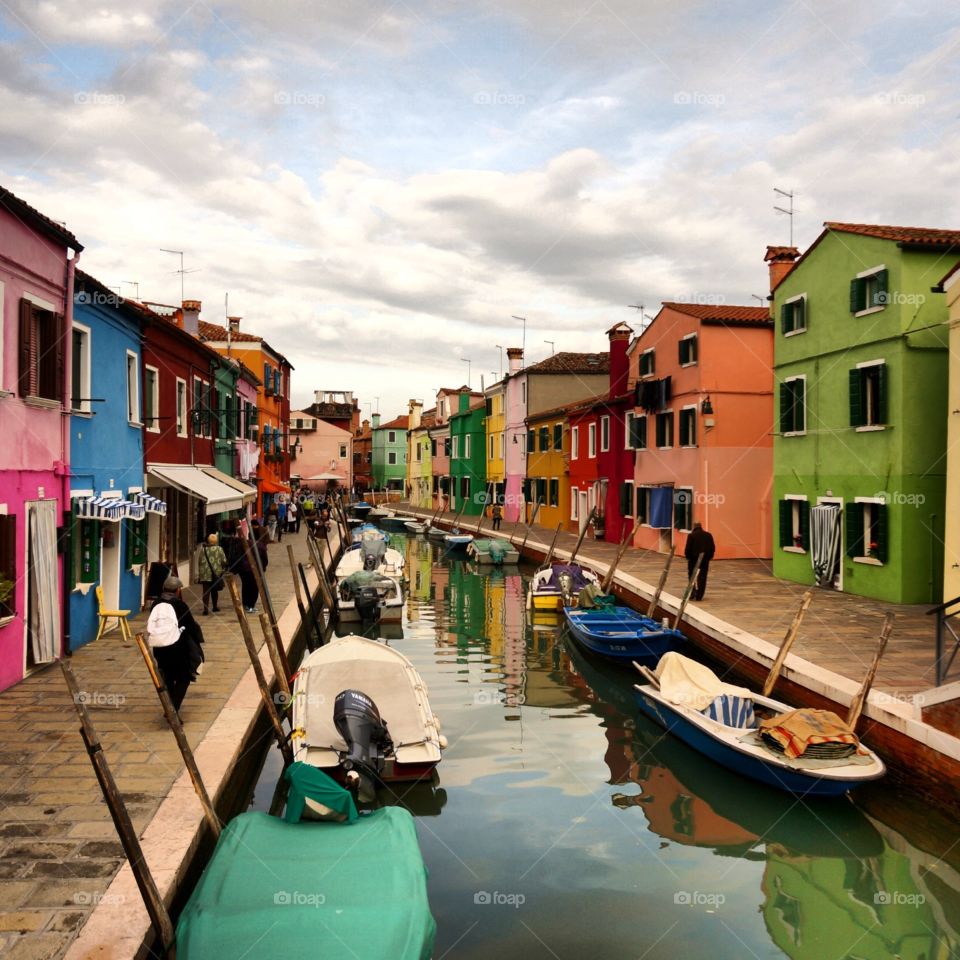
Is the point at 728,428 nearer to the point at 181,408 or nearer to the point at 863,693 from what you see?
the point at 181,408

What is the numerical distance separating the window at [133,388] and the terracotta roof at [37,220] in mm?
4226

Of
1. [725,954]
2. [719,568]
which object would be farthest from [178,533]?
[725,954]

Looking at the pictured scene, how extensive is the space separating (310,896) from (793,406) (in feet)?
62.4

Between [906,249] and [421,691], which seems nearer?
[421,691]

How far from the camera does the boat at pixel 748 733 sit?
9672 mm

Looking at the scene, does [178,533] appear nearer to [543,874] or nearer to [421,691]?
[421,691]

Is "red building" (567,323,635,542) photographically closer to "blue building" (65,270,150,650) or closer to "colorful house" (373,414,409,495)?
"blue building" (65,270,150,650)

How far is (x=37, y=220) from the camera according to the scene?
38.2ft

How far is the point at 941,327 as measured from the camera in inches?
689

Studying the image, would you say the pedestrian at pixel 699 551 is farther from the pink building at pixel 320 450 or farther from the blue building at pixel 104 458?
the pink building at pixel 320 450

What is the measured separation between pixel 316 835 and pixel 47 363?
8.61 m

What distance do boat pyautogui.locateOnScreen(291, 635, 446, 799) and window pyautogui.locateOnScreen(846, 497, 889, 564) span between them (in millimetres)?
11061

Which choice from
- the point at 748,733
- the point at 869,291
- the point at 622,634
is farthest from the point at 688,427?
the point at 748,733

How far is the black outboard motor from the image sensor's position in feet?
31.7
